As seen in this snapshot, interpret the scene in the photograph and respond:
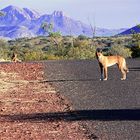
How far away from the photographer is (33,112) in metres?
18.0

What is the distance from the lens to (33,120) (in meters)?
16.4

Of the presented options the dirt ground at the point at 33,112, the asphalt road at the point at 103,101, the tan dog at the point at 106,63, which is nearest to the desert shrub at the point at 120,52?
the asphalt road at the point at 103,101

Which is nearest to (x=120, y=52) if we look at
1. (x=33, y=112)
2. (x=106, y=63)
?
(x=106, y=63)

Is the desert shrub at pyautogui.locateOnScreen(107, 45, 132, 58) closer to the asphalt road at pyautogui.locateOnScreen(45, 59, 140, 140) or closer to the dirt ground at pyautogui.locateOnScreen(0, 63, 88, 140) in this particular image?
the asphalt road at pyautogui.locateOnScreen(45, 59, 140, 140)

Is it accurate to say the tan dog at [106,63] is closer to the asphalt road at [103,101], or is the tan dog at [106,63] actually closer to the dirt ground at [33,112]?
the asphalt road at [103,101]

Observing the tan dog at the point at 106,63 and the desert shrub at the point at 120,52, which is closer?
the tan dog at the point at 106,63

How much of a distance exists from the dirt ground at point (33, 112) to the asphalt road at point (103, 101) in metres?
0.40

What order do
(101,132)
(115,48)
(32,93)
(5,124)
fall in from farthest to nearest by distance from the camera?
(115,48) < (32,93) < (5,124) < (101,132)

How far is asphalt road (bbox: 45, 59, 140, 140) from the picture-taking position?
1444 centimetres

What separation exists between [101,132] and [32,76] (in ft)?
56.0

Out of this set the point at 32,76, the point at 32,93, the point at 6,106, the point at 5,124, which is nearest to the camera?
the point at 5,124

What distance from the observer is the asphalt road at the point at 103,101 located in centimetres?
1444

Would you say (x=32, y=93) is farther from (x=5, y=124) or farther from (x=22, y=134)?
(x=22, y=134)

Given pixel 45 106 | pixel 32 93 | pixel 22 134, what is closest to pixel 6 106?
pixel 45 106
